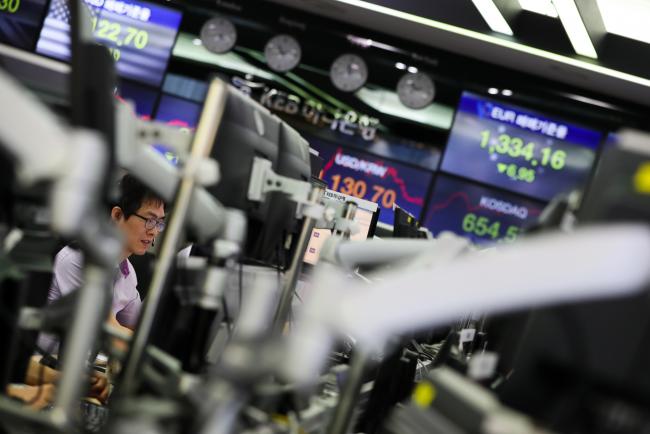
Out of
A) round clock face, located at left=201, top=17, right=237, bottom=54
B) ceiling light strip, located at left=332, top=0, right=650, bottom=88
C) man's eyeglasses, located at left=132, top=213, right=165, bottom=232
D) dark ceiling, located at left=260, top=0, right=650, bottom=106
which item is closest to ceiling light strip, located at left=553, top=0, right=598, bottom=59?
dark ceiling, located at left=260, top=0, right=650, bottom=106

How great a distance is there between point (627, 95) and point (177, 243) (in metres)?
5.57

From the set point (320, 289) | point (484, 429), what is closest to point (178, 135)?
point (320, 289)

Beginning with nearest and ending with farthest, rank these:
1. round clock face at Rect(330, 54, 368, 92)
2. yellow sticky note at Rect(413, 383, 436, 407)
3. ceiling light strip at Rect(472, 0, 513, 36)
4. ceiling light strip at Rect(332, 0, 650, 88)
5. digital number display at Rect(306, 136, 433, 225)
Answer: yellow sticky note at Rect(413, 383, 436, 407), ceiling light strip at Rect(472, 0, 513, 36), ceiling light strip at Rect(332, 0, 650, 88), digital number display at Rect(306, 136, 433, 225), round clock face at Rect(330, 54, 368, 92)

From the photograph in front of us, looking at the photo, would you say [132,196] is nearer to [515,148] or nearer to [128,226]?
[128,226]

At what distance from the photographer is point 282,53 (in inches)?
255

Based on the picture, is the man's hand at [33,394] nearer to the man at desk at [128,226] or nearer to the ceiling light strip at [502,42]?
the man at desk at [128,226]

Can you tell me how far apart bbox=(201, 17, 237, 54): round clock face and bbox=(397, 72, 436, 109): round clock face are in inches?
61.2

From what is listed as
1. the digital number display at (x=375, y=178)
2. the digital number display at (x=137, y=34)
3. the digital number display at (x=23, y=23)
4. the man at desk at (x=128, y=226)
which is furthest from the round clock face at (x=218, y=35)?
the man at desk at (x=128, y=226)

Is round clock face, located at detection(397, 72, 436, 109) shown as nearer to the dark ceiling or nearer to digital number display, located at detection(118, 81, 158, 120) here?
the dark ceiling

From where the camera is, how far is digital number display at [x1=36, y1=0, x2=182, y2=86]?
258 inches

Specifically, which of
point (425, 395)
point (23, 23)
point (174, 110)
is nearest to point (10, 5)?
point (23, 23)

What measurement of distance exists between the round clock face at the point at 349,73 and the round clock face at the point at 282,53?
37cm

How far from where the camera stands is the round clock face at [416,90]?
6281mm

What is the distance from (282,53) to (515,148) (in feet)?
7.17
